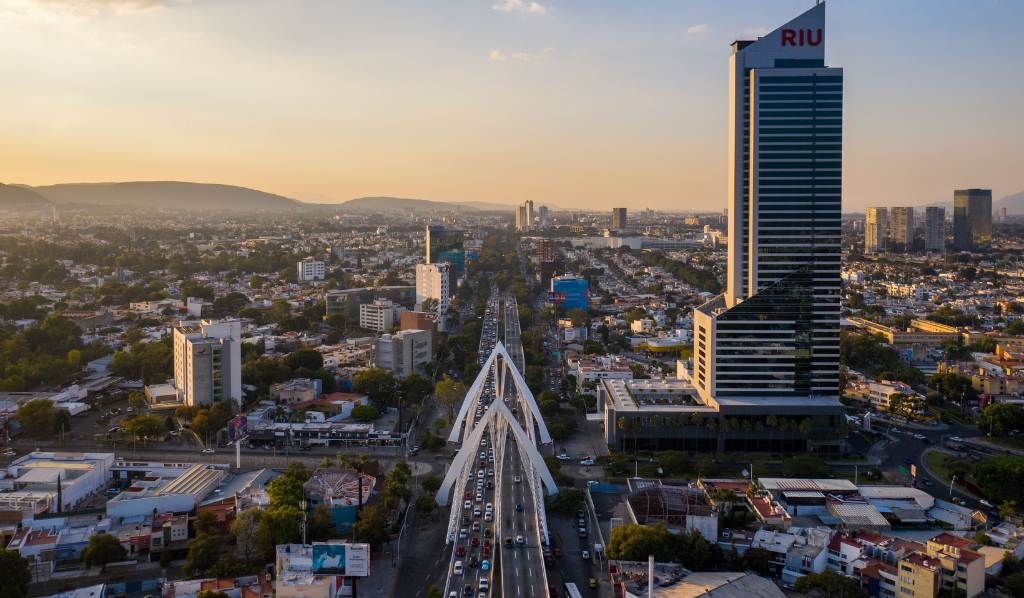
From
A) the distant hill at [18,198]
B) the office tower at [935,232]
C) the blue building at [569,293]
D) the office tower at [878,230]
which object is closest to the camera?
the blue building at [569,293]

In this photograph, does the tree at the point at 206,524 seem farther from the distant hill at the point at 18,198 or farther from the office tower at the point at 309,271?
the distant hill at the point at 18,198

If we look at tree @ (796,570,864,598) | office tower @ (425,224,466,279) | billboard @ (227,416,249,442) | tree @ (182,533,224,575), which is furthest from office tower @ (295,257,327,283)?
tree @ (796,570,864,598)

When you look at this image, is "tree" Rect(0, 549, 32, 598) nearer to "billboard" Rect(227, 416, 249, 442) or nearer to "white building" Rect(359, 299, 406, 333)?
"billboard" Rect(227, 416, 249, 442)

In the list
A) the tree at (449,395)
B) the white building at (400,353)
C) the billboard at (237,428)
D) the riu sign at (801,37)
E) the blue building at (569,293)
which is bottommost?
the billboard at (237,428)

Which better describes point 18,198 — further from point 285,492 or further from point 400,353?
point 285,492

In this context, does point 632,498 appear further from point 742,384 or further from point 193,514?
point 193,514

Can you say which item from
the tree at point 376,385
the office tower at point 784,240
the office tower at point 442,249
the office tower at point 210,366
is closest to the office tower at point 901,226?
the office tower at point 442,249

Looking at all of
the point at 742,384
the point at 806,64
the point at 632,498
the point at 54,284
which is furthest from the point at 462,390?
the point at 54,284

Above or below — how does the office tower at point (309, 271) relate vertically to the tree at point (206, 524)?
above
